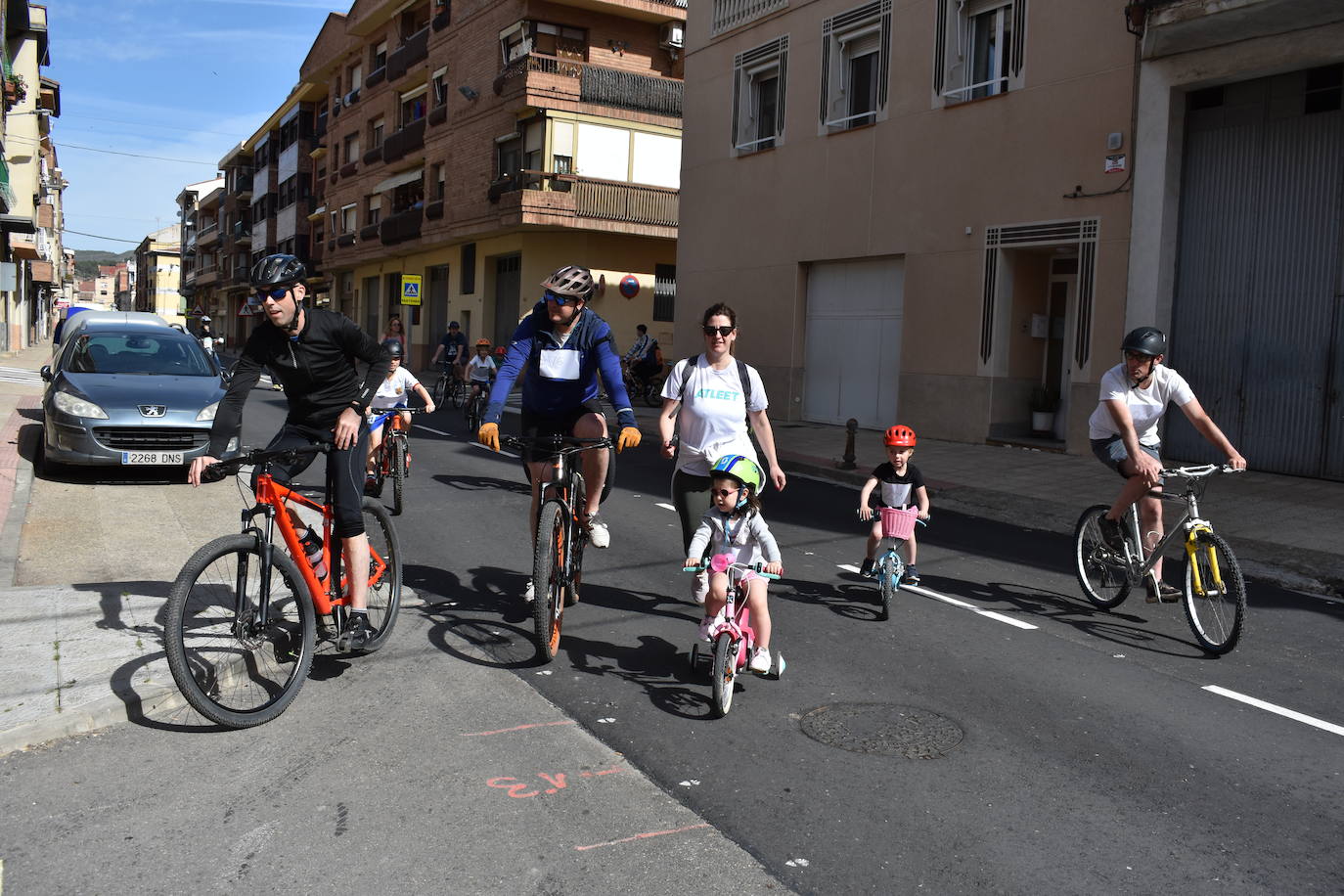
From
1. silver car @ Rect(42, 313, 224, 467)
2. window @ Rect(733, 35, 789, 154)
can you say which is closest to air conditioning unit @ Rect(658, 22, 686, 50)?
window @ Rect(733, 35, 789, 154)

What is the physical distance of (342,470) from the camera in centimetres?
507

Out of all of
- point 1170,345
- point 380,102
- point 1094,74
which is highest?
point 380,102

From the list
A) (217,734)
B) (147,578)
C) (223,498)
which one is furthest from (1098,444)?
(223,498)

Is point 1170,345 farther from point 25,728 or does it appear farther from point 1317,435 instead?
point 25,728

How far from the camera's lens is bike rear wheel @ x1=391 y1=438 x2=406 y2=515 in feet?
33.6

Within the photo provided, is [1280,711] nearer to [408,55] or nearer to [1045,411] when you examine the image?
[1045,411]

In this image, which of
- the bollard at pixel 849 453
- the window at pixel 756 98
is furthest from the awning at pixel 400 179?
the bollard at pixel 849 453

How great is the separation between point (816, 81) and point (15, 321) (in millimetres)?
42358

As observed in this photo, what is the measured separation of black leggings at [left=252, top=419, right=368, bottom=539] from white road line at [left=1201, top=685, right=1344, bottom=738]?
417 cm

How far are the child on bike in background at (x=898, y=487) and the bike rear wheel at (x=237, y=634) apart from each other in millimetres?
3572

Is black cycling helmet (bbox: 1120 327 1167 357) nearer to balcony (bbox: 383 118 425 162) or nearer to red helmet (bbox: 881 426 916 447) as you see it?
red helmet (bbox: 881 426 916 447)

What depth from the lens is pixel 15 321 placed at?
159 feet

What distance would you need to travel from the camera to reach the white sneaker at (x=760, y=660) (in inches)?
200

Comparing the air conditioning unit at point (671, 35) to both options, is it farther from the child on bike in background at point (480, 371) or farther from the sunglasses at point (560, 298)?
the sunglasses at point (560, 298)
